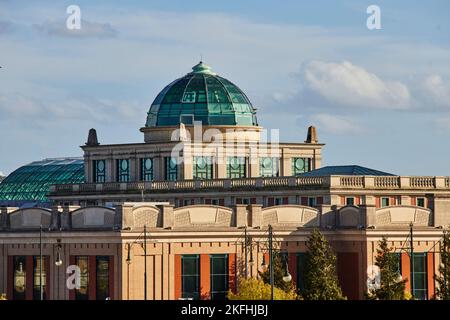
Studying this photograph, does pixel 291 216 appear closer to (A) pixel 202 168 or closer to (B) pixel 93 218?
(B) pixel 93 218

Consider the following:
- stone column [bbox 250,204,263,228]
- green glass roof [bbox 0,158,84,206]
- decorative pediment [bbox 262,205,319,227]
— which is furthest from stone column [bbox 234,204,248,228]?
green glass roof [bbox 0,158,84,206]

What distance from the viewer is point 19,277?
10856cm

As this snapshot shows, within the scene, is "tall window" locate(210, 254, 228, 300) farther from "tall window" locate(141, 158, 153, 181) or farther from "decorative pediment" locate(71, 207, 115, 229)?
"tall window" locate(141, 158, 153, 181)

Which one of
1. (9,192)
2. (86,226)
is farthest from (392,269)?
(9,192)

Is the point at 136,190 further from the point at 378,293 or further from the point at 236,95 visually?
the point at 378,293

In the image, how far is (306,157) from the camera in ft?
513

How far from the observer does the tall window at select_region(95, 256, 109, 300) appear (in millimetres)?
101812

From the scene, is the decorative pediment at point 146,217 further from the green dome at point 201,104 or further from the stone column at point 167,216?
the green dome at point 201,104

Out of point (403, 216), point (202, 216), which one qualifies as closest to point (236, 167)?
point (403, 216)

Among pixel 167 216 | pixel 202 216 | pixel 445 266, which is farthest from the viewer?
pixel 202 216

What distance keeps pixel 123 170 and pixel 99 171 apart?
11.2 feet

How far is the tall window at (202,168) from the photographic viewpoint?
151000mm

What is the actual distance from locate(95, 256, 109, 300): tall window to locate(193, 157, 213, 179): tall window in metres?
49.0
